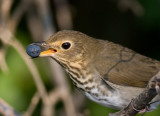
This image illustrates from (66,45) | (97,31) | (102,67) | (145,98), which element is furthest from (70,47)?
(97,31)

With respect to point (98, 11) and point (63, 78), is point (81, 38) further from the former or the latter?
point (98, 11)

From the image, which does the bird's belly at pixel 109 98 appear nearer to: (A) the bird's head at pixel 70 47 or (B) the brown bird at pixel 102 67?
(B) the brown bird at pixel 102 67

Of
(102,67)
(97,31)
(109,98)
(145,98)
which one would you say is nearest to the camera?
(145,98)

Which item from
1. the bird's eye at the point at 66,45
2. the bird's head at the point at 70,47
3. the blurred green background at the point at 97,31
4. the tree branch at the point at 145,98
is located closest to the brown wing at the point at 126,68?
the bird's head at the point at 70,47

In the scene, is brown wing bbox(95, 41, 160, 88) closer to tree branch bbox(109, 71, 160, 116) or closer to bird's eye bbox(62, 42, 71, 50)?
bird's eye bbox(62, 42, 71, 50)

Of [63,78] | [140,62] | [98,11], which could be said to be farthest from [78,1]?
[140,62]

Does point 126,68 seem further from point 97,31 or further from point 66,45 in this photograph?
point 97,31

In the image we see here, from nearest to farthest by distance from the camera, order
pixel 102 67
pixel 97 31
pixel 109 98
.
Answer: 1. pixel 109 98
2. pixel 102 67
3. pixel 97 31
